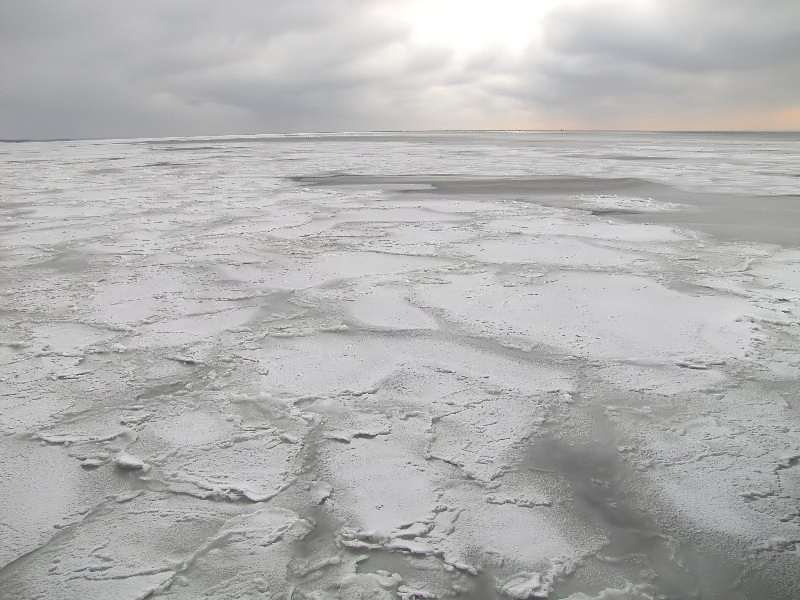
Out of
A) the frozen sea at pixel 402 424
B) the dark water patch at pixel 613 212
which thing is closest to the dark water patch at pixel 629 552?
the frozen sea at pixel 402 424

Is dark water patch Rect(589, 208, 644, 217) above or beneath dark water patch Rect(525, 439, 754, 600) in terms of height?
above

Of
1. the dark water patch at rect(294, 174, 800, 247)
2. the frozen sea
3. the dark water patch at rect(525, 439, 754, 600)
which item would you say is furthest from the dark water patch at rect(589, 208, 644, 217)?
the dark water patch at rect(525, 439, 754, 600)

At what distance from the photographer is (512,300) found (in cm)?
336

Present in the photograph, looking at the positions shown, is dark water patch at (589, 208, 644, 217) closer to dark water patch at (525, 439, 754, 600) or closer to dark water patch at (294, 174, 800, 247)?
dark water patch at (294, 174, 800, 247)

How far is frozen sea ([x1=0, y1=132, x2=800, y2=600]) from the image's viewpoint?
1.41 metres

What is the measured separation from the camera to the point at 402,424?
2.05 m

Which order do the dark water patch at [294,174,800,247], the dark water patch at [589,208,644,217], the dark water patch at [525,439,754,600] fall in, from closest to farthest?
the dark water patch at [525,439,754,600] → the dark water patch at [294,174,800,247] → the dark water patch at [589,208,644,217]

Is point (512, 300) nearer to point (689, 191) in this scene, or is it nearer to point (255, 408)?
point (255, 408)

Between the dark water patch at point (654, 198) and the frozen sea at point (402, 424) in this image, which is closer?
the frozen sea at point (402, 424)

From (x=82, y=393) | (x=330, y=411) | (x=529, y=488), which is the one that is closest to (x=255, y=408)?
(x=330, y=411)

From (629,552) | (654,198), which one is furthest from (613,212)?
(629,552)

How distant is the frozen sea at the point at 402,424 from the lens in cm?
141

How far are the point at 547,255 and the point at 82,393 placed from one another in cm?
345

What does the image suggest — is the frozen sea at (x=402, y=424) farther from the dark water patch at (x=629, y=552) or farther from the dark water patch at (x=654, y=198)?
the dark water patch at (x=654, y=198)
